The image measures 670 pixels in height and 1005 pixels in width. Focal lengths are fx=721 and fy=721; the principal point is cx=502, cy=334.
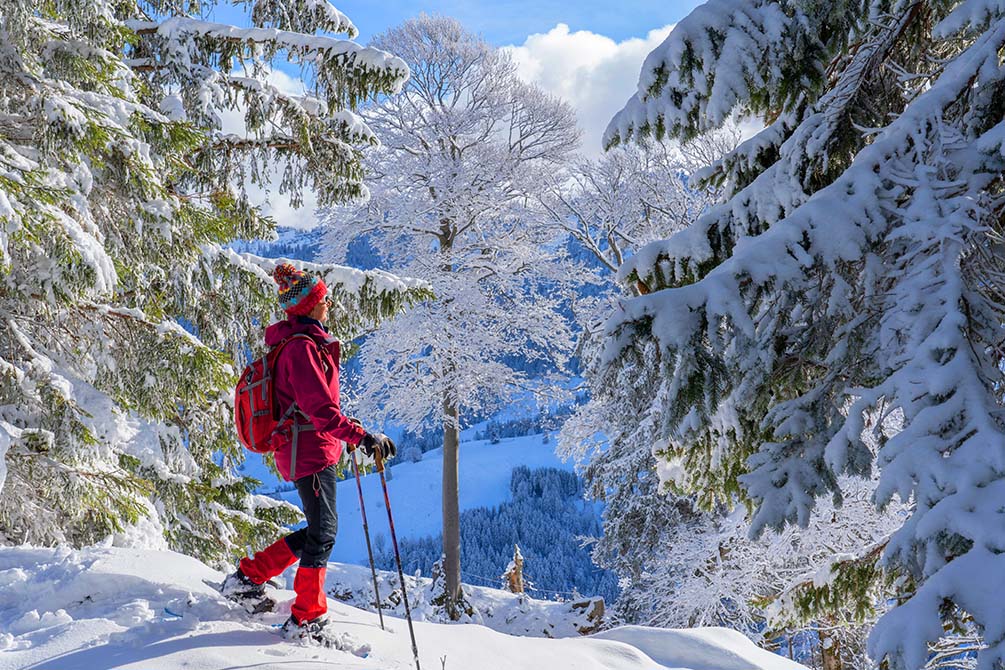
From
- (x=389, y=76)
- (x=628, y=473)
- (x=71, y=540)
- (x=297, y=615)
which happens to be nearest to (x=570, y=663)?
(x=297, y=615)

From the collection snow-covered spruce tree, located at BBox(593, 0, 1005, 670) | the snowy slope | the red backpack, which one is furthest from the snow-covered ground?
snow-covered spruce tree, located at BBox(593, 0, 1005, 670)

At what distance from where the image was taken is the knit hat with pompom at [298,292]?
3.75m

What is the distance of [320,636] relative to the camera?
3393 millimetres

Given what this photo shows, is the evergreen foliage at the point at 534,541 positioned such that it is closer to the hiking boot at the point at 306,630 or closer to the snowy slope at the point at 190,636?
the snowy slope at the point at 190,636

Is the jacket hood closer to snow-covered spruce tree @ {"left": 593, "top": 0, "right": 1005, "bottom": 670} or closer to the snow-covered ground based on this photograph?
snow-covered spruce tree @ {"left": 593, "top": 0, "right": 1005, "bottom": 670}

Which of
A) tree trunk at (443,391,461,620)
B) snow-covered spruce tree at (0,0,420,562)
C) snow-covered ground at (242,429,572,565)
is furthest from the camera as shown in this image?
snow-covered ground at (242,429,572,565)

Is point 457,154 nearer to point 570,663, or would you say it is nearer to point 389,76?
point 389,76

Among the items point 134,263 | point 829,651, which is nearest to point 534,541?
point 829,651

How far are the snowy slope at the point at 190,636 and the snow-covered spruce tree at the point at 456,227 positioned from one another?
10256 millimetres

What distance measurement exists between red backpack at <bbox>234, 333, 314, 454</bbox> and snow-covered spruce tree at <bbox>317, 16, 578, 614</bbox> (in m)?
10.9

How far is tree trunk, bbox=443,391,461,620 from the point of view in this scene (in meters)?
14.1

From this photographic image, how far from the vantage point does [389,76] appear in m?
7.72

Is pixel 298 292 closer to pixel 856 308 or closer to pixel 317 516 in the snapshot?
pixel 317 516

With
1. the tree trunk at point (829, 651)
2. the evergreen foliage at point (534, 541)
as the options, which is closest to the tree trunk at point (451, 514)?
the tree trunk at point (829, 651)
